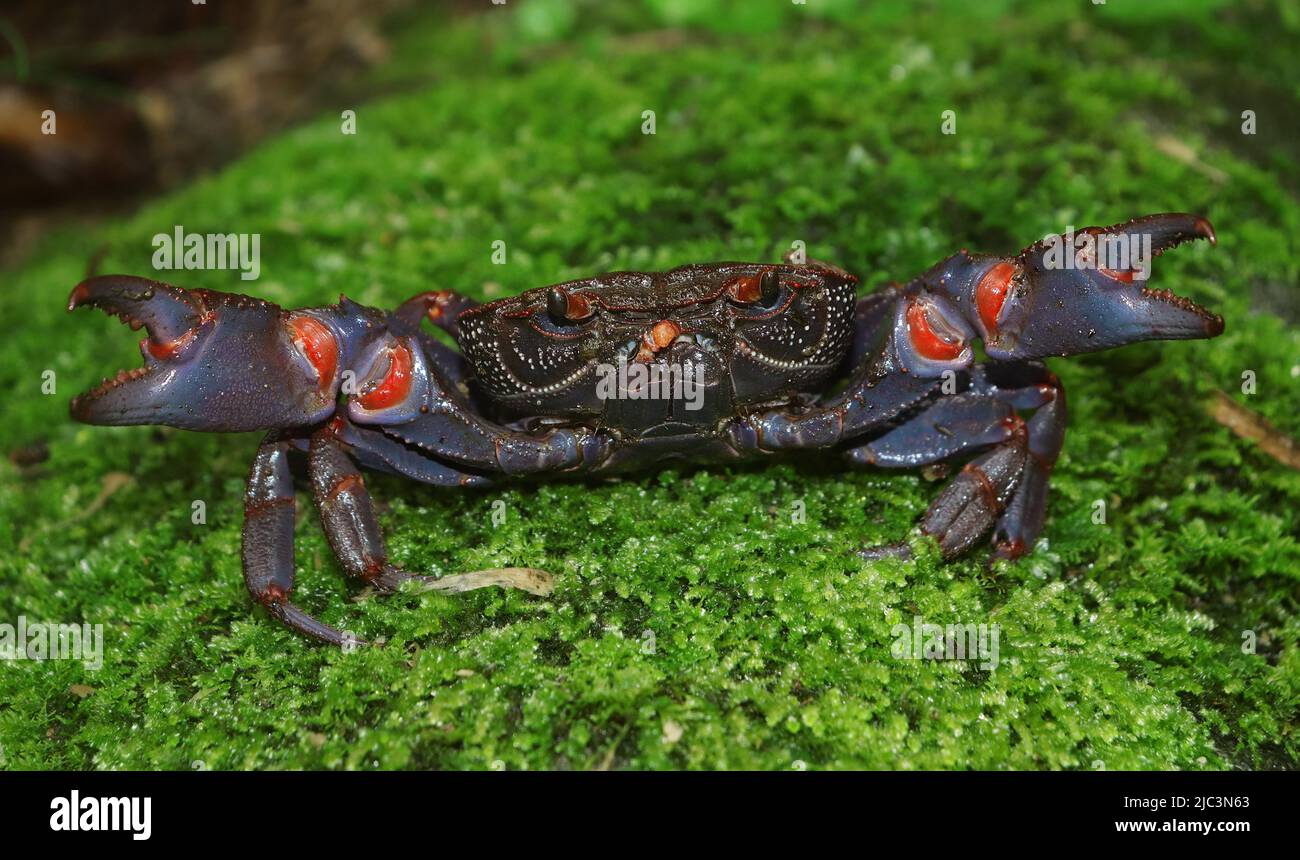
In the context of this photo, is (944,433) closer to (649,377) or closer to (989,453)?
(989,453)

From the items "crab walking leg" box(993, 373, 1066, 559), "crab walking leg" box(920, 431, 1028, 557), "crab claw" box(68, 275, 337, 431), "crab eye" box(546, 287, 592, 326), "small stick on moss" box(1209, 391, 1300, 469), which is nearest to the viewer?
"crab claw" box(68, 275, 337, 431)

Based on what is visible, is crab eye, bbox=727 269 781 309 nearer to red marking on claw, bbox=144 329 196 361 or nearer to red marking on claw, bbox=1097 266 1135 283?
red marking on claw, bbox=1097 266 1135 283

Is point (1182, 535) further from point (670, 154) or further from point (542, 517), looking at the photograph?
point (670, 154)

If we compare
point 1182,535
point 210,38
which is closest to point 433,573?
point 1182,535

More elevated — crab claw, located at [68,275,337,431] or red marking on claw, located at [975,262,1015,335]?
red marking on claw, located at [975,262,1015,335]

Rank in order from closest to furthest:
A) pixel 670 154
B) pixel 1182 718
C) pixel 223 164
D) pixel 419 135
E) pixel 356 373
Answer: pixel 1182 718
pixel 356 373
pixel 670 154
pixel 419 135
pixel 223 164

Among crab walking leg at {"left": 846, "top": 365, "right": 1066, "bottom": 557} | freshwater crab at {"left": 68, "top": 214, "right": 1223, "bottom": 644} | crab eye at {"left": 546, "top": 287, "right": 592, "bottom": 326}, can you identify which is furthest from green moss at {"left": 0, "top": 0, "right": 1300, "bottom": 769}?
crab eye at {"left": 546, "top": 287, "right": 592, "bottom": 326}
